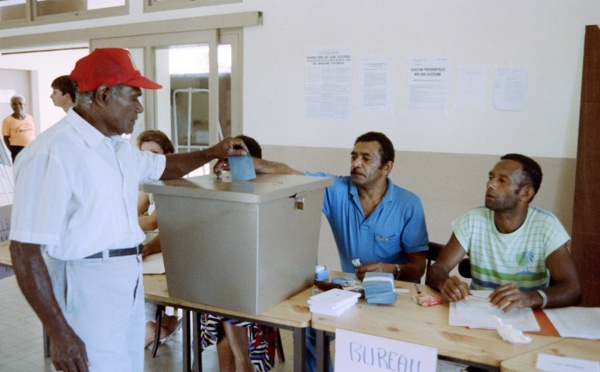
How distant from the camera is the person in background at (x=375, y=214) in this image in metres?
2.36

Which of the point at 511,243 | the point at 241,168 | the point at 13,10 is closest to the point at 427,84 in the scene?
the point at 511,243

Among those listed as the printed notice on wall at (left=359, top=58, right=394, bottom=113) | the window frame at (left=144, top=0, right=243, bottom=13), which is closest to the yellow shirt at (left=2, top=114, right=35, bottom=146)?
the window frame at (left=144, top=0, right=243, bottom=13)

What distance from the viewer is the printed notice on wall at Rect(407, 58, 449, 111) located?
137 inches

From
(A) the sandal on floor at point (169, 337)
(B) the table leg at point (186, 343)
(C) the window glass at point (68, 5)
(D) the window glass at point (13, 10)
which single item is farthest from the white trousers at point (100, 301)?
(D) the window glass at point (13, 10)

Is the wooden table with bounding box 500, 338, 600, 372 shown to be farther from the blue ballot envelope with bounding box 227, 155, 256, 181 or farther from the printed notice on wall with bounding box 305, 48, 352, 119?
the printed notice on wall with bounding box 305, 48, 352, 119

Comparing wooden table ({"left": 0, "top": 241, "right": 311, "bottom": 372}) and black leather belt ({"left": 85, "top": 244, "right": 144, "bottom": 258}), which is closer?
black leather belt ({"left": 85, "top": 244, "right": 144, "bottom": 258})

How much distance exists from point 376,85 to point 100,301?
2.68m

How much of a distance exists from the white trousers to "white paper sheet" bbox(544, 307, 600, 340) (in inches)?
51.4

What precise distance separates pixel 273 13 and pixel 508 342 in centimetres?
316

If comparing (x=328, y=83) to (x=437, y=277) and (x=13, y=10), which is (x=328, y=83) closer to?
(x=437, y=277)

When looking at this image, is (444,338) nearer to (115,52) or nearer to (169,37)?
(115,52)

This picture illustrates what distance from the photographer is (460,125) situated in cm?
348

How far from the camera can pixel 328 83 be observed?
3.86m

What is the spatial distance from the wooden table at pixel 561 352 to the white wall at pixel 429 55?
2.00 meters
